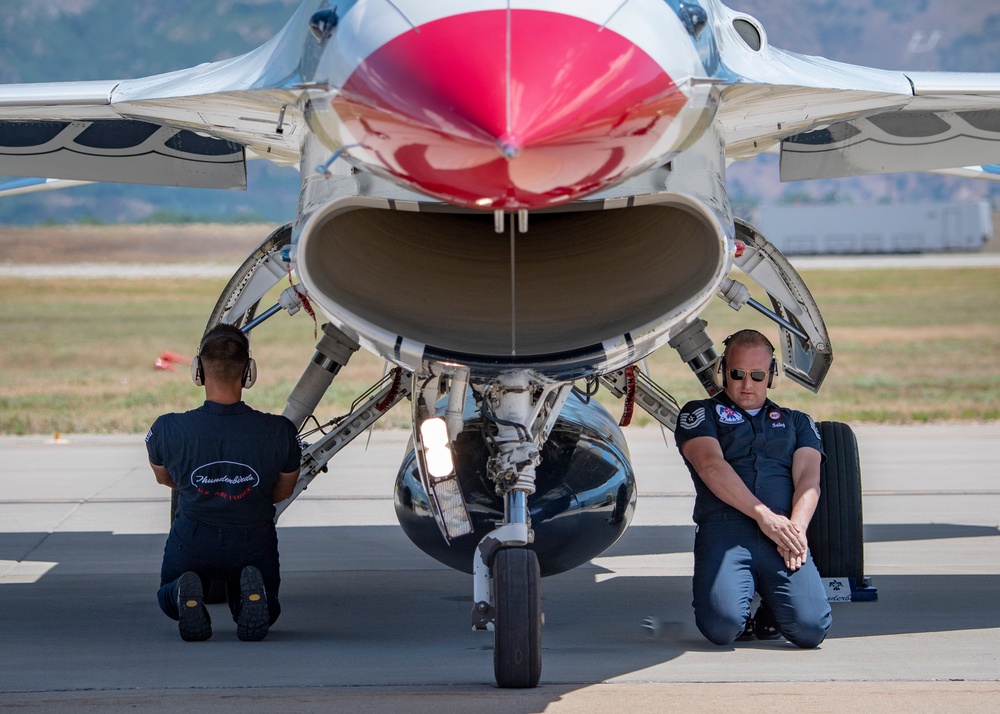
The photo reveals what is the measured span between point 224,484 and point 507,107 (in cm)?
281

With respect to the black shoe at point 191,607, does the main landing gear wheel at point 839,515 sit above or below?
above

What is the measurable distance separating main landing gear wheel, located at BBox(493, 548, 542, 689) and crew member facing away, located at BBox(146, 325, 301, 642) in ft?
4.20

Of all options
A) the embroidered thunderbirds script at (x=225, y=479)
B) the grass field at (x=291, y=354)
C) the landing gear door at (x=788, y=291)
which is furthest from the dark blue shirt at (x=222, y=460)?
the grass field at (x=291, y=354)

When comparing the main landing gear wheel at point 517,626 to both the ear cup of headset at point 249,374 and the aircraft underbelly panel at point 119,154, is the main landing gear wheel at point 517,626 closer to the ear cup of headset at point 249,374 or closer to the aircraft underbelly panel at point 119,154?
the ear cup of headset at point 249,374

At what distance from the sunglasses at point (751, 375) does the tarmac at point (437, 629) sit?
1.15 m

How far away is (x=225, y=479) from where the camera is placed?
5.68 m

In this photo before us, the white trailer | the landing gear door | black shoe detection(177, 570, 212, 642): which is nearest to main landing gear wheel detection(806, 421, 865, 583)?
the landing gear door

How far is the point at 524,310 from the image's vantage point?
5.00m

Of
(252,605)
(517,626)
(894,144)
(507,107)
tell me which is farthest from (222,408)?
(894,144)

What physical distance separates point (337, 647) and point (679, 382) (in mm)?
15672

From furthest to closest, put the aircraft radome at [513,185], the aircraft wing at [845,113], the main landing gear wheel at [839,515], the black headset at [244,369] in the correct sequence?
the main landing gear wheel at [839,515], the black headset at [244,369], the aircraft wing at [845,113], the aircraft radome at [513,185]

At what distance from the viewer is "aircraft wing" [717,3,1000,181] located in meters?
4.54

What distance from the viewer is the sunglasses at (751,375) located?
573 cm

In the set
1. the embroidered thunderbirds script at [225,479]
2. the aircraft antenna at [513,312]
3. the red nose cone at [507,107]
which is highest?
the red nose cone at [507,107]
